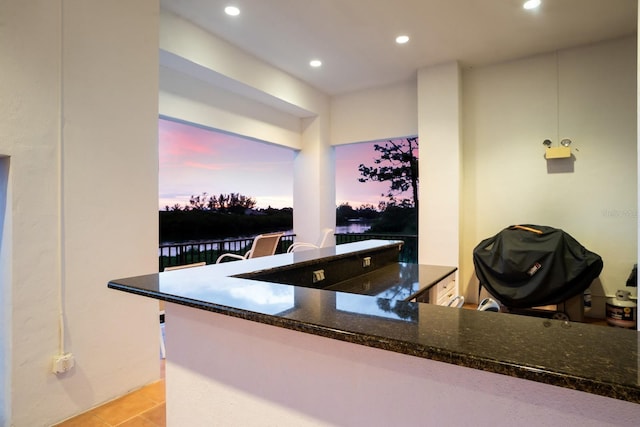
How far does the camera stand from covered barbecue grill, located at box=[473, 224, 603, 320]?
3.56 m

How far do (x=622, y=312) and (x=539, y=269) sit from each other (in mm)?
1002

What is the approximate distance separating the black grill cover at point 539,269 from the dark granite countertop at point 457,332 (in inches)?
125

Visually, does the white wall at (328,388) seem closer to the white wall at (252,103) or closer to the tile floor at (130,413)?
the tile floor at (130,413)

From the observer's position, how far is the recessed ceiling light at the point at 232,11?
3342 millimetres

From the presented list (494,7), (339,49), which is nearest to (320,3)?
(339,49)

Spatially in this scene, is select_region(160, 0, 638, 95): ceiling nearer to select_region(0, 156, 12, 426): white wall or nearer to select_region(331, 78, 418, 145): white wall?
select_region(331, 78, 418, 145): white wall

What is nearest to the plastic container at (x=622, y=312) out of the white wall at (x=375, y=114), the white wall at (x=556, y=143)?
the white wall at (x=556, y=143)

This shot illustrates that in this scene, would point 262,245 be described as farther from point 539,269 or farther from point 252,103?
point 539,269

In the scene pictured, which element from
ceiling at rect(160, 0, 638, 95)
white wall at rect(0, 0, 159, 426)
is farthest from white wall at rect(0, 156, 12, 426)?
ceiling at rect(160, 0, 638, 95)

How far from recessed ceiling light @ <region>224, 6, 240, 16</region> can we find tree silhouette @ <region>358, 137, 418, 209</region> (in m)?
3.45

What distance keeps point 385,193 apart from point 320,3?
4.03 meters

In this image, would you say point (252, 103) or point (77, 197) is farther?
point (252, 103)

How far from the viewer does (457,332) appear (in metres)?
0.79

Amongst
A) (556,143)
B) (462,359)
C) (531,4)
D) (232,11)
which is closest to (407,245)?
(556,143)
